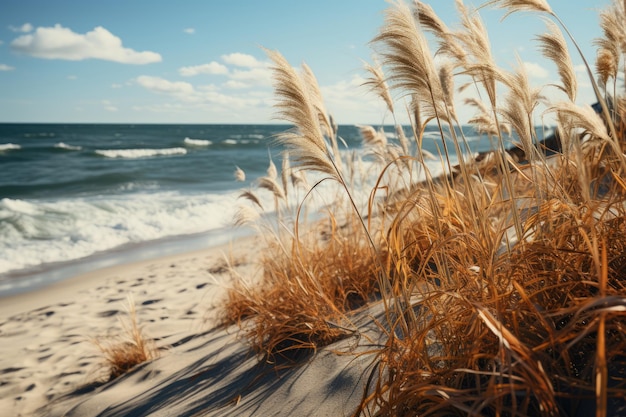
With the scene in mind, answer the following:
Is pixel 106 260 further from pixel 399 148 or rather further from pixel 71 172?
pixel 71 172

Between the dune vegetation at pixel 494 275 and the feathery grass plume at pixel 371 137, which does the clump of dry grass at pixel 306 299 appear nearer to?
the dune vegetation at pixel 494 275

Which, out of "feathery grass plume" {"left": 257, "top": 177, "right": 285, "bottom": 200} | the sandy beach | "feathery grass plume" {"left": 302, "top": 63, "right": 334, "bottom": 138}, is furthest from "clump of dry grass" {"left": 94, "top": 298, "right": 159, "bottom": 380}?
"feathery grass plume" {"left": 302, "top": 63, "right": 334, "bottom": 138}

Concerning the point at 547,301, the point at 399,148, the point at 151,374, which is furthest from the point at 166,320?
the point at 547,301

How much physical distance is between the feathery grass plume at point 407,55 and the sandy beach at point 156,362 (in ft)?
4.02

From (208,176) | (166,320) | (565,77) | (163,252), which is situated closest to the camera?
(565,77)

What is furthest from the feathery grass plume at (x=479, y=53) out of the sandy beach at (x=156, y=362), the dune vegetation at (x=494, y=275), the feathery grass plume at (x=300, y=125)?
the sandy beach at (x=156, y=362)

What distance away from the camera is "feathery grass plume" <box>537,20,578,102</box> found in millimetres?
2090

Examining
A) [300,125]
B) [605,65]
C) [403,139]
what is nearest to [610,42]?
[605,65]

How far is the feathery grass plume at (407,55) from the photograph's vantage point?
1637 millimetres

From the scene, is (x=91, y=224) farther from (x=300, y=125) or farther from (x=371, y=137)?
(x=300, y=125)

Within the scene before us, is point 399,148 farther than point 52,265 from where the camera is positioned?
No

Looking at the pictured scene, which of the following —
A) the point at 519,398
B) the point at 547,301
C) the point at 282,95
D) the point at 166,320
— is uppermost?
the point at 282,95

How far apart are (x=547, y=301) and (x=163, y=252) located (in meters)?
7.63

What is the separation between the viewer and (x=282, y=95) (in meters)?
1.80
